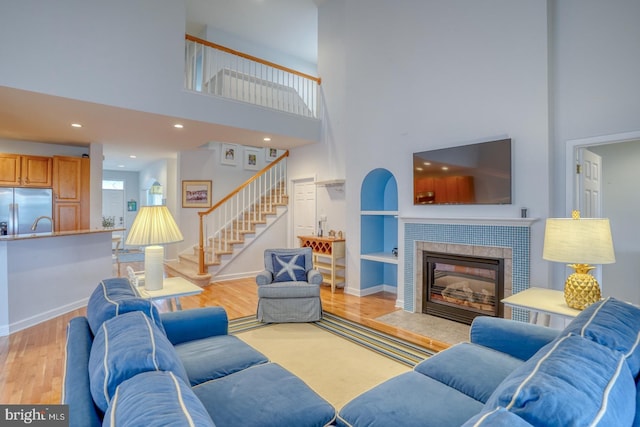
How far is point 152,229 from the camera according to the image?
273cm

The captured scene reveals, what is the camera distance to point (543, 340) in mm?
1839

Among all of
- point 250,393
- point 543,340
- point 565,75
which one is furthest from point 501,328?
point 565,75

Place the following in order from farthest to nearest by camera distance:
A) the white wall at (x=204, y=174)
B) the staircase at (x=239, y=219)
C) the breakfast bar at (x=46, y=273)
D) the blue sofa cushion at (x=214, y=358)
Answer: the white wall at (x=204, y=174)
the staircase at (x=239, y=219)
the breakfast bar at (x=46, y=273)
the blue sofa cushion at (x=214, y=358)

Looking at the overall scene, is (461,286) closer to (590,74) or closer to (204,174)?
(590,74)

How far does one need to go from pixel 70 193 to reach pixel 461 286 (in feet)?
22.1

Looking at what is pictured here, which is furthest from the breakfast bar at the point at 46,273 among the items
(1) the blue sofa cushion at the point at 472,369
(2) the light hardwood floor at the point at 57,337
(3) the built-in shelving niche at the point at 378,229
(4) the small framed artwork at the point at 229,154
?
(1) the blue sofa cushion at the point at 472,369

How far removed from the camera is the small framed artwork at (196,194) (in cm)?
729

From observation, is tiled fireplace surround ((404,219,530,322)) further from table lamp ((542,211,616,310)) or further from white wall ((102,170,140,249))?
white wall ((102,170,140,249))

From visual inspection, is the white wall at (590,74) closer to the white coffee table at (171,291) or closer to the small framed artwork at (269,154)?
the white coffee table at (171,291)

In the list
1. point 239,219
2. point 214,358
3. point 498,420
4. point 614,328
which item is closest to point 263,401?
point 214,358

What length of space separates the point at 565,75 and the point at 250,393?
3.88 metres

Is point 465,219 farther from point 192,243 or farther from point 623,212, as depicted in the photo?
point 192,243

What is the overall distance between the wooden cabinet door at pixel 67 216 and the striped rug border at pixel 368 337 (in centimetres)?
428

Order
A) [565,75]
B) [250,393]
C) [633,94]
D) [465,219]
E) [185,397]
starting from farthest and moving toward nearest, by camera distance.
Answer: [465,219], [565,75], [633,94], [250,393], [185,397]
